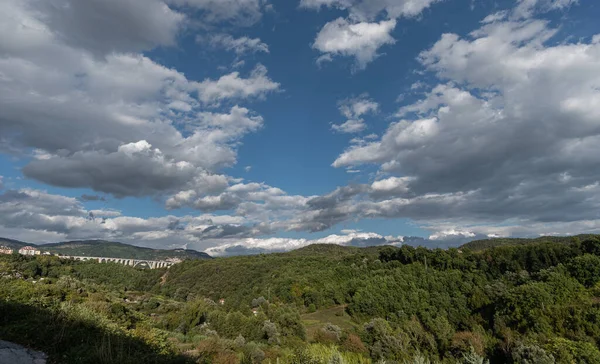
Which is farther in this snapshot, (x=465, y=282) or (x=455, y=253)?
(x=455, y=253)

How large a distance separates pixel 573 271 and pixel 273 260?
4282 inches

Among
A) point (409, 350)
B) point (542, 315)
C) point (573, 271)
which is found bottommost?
point (409, 350)

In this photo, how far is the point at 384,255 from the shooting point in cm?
12925

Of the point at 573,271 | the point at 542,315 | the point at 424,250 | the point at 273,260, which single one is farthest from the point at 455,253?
the point at 273,260

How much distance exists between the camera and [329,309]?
334 ft

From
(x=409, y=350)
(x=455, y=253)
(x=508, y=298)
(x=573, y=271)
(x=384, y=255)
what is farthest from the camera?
(x=384, y=255)

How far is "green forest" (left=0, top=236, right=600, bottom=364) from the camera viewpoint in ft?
44.1

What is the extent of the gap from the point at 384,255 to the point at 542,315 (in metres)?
69.4

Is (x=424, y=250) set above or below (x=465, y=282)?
above

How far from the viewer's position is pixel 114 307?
30.8 metres

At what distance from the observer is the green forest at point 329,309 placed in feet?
44.1

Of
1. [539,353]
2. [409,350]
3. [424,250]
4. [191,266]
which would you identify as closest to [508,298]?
[409,350]

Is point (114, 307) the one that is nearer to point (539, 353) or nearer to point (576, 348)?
point (539, 353)

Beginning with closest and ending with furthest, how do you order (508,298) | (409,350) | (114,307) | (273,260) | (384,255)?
(114,307)
(409,350)
(508,298)
(384,255)
(273,260)
